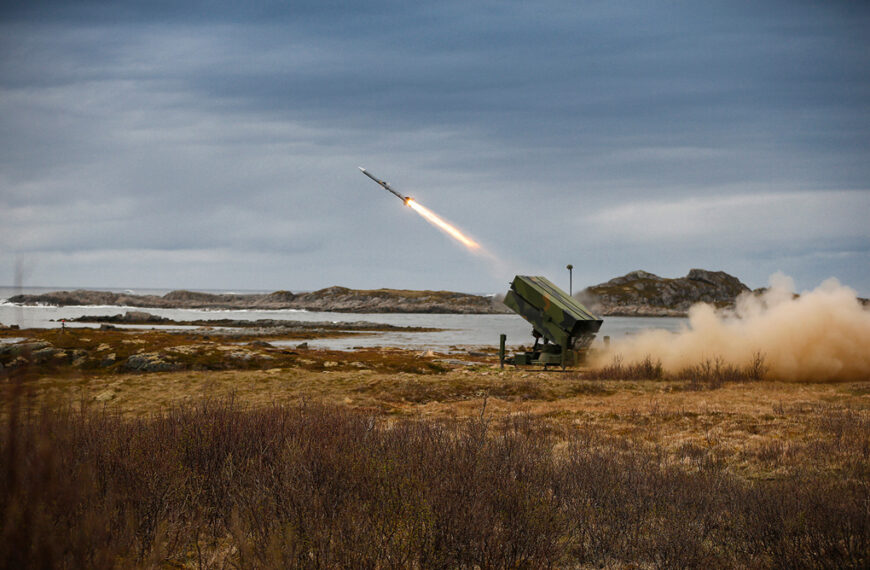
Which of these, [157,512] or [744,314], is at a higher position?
[744,314]

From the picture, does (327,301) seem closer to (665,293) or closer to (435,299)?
(435,299)

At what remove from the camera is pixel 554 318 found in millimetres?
24234

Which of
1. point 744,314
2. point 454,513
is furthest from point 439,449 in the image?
point 744,314

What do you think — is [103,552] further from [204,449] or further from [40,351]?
[40,351]

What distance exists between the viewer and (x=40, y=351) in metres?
20.5

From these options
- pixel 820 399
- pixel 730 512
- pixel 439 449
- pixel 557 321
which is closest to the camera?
pixel 730 512

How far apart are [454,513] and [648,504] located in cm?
279

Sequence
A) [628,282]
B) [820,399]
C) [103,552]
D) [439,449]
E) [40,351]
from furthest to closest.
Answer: [628,282] < [40,351] < [820,399] < [439,449] < [103,552]

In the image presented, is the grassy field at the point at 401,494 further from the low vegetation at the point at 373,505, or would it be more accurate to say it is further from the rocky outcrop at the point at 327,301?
the rocky outcrop at the point at 327,301

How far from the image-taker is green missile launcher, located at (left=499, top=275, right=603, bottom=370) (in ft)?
78.8

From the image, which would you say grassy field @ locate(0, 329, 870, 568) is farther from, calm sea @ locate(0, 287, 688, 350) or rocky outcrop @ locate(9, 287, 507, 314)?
rocky outcrop @ locate(9, 287, 507, 314)

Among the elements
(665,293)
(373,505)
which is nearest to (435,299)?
(665,293)

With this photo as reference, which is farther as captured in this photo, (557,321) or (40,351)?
(557,321)

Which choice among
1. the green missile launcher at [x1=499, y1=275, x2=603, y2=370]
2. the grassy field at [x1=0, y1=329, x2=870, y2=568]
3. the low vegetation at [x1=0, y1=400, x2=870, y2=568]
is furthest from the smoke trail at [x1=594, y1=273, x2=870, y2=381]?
the low vegetation at [x1=0, y1=400, x2=870, y2=568]
